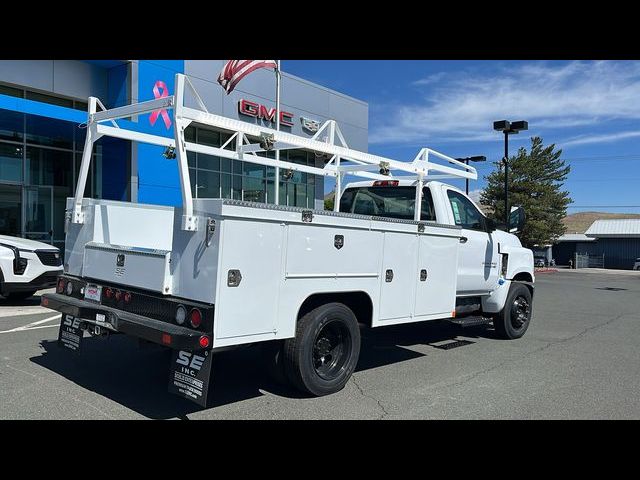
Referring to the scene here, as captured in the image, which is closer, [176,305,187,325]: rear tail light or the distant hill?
[176,305,187,325]: rear tail light

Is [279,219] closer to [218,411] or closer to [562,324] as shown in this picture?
[218,411]

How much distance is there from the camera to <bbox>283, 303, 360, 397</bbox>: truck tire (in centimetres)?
493

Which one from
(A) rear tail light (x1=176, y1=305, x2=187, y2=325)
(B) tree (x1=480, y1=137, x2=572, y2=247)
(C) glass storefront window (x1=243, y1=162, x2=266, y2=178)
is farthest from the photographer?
(B) tree (x1=480, y1=137, x2=572, y2=247)

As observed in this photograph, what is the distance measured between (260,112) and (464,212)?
1430 centimetres

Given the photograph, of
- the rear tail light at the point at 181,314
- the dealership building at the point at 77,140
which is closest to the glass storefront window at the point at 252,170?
the dealership building at the point at 77,140

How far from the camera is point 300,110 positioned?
22391 millimetres

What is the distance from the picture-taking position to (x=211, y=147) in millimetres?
5961

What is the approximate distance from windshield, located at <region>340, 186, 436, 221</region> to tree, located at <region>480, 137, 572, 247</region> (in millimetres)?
31444

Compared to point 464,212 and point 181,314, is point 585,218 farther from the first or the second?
point 181,314

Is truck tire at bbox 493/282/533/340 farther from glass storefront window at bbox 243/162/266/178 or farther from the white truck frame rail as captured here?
glass storefront window at bbox 243/162/266/178

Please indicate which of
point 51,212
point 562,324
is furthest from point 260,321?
point 51,212

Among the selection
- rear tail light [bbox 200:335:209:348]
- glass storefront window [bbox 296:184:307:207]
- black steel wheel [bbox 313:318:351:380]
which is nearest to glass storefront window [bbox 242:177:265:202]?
glass storefront window [bbox 296:184:307:207]
